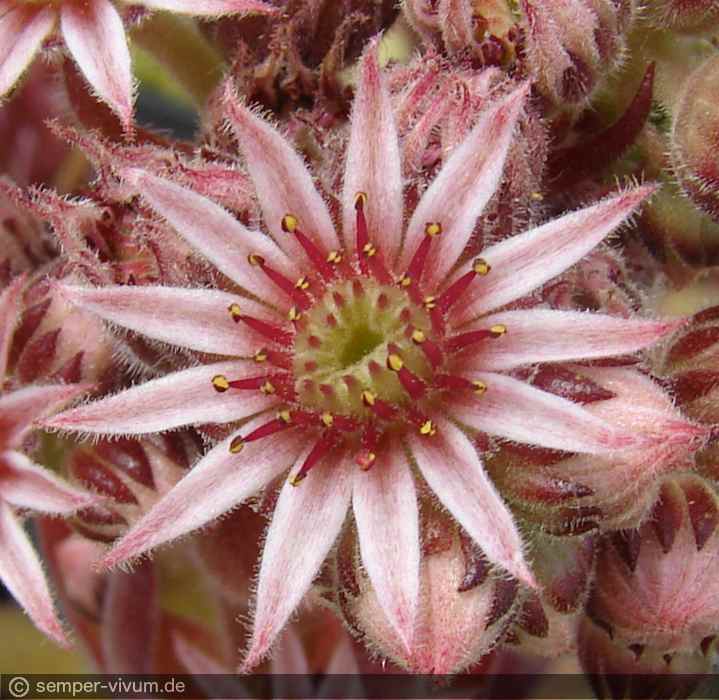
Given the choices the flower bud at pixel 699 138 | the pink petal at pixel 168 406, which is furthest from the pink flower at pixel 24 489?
the flower bud at pixel 699 138

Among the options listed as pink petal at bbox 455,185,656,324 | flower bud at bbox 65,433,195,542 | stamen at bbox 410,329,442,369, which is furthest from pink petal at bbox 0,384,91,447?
pink petal at bbox 455,185,656,324

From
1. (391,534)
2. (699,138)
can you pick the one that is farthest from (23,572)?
(699,138)

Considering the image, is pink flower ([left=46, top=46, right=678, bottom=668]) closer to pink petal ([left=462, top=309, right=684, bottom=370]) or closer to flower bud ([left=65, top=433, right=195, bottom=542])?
pink petal ([left=462, top=309, right=684, bottom=370])

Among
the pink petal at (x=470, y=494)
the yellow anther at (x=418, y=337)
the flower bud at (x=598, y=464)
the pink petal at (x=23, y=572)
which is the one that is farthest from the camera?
the pink petal at (x=23, y=572)

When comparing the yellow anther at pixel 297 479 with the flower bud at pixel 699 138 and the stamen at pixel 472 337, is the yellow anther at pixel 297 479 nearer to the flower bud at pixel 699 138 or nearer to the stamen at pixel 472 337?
the stamen at pixel 472 337

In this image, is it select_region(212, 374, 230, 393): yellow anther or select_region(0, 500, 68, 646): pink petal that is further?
select_region(0, 500, 68, 646): pink petal

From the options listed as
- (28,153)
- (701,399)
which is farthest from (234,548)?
(28,153)
